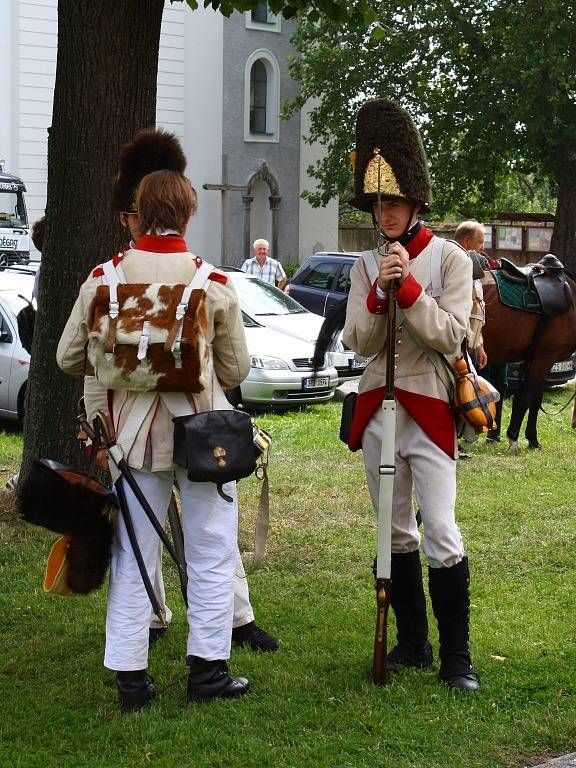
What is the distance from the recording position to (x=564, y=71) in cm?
2883

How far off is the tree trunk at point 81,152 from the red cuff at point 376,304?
2978mm

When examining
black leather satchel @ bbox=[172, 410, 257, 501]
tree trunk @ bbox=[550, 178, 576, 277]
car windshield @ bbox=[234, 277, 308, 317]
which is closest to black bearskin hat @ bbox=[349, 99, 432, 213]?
black leather satchel @ bbox=[172, 410, 257, 501]

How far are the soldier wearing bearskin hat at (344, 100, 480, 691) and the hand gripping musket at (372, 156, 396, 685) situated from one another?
60mm

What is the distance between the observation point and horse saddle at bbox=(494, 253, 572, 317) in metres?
11.7

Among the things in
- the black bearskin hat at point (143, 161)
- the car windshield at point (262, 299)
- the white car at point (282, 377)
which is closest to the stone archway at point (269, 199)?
the car windshield at point (262, 299)

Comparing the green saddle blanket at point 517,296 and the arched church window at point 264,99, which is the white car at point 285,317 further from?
the arched church window at point 264,99

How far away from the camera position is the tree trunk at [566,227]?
95.3ft

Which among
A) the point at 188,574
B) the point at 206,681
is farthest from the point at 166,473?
the point at 206,681

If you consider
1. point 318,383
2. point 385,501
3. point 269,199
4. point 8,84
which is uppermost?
point 8,84

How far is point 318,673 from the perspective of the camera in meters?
5.18

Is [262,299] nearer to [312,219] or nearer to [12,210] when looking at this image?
[12,210]

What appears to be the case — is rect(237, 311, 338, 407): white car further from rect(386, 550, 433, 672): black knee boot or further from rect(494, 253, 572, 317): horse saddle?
rect(386, 550, 433, 672): black knee boot

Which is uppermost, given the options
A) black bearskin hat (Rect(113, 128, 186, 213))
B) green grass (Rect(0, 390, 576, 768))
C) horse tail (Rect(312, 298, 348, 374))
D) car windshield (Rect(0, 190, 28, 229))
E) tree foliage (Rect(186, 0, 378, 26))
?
car windshield (Rect(0, 190, 28, 229))

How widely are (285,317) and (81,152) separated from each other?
29.1 ft
